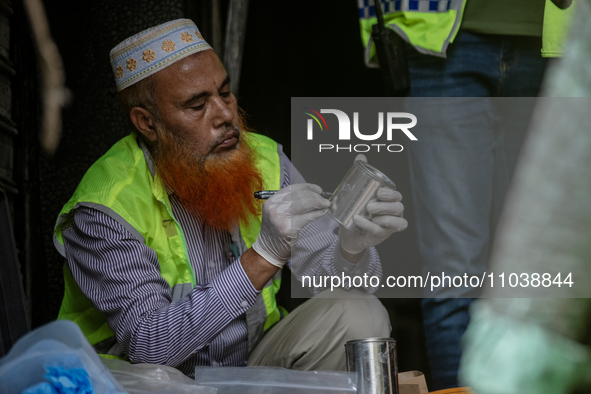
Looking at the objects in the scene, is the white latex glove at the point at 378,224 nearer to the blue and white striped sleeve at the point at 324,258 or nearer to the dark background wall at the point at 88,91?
the blue and white striped sleeve at the point at 324,258

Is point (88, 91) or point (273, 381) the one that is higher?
point (88, 91)

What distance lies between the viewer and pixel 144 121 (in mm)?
2090

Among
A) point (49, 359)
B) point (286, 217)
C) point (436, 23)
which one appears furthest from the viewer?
point (436, 23)

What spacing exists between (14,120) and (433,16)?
4.96 feet

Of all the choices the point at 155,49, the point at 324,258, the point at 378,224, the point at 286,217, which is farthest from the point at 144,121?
the point at 378,224

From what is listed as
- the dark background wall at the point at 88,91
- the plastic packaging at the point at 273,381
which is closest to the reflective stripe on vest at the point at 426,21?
the dark background wall at the point at 88,91

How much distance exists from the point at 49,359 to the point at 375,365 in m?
0.78

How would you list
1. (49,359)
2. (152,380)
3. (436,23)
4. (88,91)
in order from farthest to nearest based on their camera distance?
(88,91), (436,23), (152,380), (49,359)

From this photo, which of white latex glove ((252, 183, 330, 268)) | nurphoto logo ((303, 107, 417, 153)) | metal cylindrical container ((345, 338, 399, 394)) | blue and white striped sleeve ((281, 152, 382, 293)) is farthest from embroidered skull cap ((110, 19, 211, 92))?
A: metal cylindrical container ((345, 338, 399, 394))

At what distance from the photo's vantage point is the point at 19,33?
7.52 ft

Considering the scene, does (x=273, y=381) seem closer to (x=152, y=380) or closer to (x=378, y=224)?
(x=152, y=380)

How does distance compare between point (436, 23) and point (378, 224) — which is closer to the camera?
point (378, 224)

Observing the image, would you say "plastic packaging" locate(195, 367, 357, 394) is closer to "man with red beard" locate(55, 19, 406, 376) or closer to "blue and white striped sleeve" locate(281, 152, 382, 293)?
"man with red beard" locate(55, 19, 406, 376)

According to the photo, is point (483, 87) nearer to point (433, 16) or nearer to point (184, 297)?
point (433, 16)
